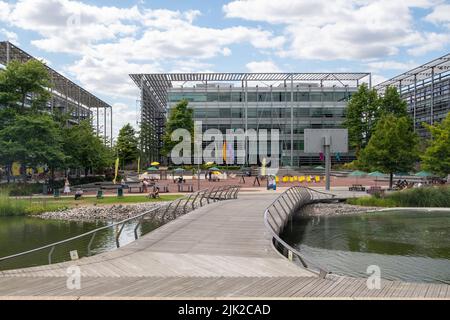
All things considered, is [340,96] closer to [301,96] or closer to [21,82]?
[301,96]

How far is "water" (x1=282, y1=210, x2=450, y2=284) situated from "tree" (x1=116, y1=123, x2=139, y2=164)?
2362 inches

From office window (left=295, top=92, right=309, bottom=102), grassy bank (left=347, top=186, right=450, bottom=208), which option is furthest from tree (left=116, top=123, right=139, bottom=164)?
grassy bank (left=347, top=186, right=450, bottom=208)

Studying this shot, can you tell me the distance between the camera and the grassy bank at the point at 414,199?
2909 centimetres

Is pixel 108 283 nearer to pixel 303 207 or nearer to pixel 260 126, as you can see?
pixel 303 207

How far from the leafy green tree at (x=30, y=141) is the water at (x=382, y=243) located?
21440mm

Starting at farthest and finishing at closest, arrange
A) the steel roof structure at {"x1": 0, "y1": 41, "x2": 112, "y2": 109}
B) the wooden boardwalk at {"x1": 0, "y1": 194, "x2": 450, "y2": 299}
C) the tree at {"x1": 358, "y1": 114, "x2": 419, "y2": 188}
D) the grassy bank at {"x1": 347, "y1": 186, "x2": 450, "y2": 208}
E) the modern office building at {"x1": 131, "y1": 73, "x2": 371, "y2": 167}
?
the modern office building at {"x1": 131, "y1": 73, "x2": 371, "y2": 167}, the steel roof structure at {"x1": 0, "y1": 41, "x2": 112, "y2": 109}, the tree at {"x1": 358, "y1": 114, "x2": 419, "y2": 188}, the grassy bank at {"x1": 347, "y1": 186, "x2": 450, "y2": 208}, the wooden boardwalk at {"x1": 0, "y1": 194, "x2": 450, "y2": 299}

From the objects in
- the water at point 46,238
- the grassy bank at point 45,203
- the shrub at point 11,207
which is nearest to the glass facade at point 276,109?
the grassy bank at point 45,203

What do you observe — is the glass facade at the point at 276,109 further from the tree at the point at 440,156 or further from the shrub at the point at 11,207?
the shrub at the point at 11,207

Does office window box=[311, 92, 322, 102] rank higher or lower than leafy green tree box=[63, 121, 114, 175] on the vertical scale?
higher

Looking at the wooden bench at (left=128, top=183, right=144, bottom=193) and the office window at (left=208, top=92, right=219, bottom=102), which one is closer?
the wooden bench at (left=128, top=183, right=144, bottom=193)

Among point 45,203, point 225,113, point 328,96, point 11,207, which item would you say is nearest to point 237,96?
point 225,113

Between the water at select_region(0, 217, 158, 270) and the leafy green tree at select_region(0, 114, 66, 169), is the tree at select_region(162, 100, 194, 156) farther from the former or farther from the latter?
the water at select_region(0, 217, 158, 270)

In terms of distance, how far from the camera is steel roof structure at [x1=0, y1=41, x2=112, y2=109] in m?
46.2
